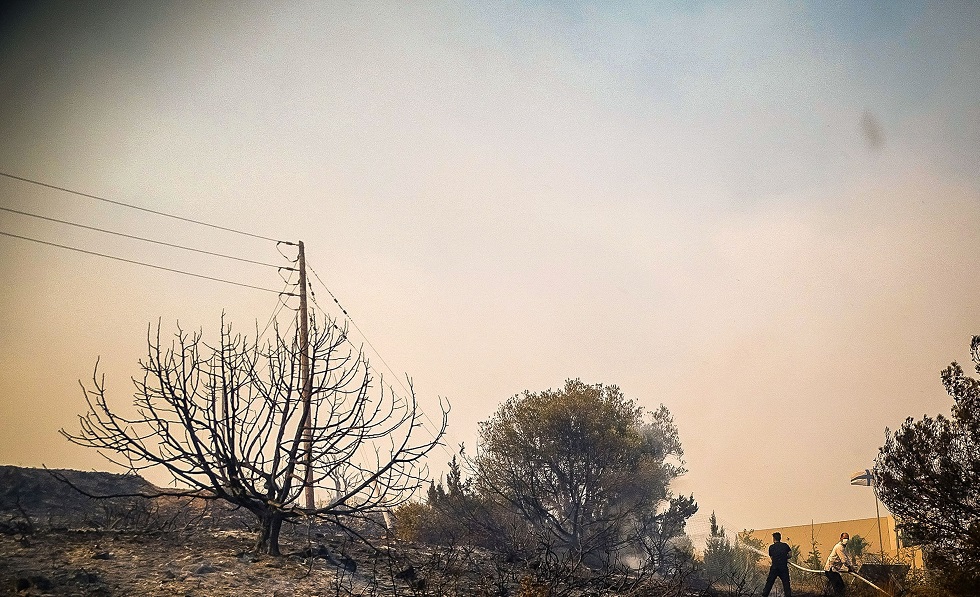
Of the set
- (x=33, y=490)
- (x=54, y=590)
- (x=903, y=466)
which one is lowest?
(x=54, y=590)

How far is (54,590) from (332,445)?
14.6ft

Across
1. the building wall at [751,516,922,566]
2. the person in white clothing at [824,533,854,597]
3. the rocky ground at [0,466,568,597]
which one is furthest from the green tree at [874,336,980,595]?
the building wall at [751,516,922,566]

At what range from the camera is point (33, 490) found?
20.5m

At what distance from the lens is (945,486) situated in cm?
1528

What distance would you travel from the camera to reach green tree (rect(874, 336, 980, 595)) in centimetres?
1473

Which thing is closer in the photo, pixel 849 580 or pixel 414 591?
pixel 414 591

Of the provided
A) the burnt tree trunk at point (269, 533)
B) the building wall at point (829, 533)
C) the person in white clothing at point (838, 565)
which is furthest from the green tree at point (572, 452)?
the building wall at point (829, 533)

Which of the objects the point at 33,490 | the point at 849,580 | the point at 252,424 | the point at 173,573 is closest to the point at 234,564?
the point at 173,573

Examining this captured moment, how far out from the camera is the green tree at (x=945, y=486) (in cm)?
1473

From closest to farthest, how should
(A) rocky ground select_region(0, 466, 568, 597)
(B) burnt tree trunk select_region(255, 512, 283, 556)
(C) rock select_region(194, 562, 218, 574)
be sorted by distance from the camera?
(A) rocky ground select_region(0, 466, 568, 597)
(C) rock select_region(194, 562, 218, 574)
(B) burnt tree trunk select_region(255, 512, 283, 556)

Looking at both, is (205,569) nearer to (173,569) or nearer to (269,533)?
(173,569)

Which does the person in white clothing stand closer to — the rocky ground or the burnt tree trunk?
the rocky ground

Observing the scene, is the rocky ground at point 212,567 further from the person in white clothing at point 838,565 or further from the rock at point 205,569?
the person in white clothing at point 838,565

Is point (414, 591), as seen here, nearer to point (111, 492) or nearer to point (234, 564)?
point (234, 564)
